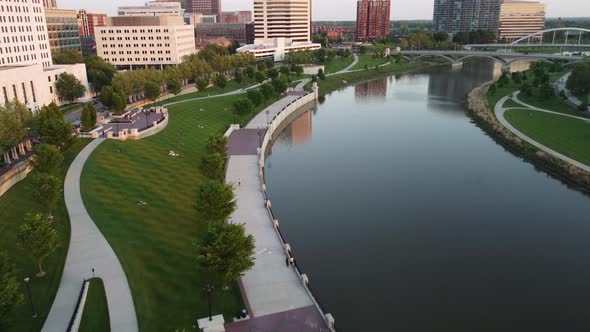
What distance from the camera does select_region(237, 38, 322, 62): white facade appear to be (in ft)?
493

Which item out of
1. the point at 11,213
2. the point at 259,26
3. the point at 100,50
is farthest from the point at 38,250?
the point at 259,26

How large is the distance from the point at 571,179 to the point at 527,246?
1922 centimetres

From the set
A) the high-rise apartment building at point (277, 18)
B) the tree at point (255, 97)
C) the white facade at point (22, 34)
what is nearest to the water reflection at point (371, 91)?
the tree at point (255, 97)

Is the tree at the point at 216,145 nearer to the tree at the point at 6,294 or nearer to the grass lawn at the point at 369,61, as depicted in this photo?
the tree at the point at 6,294

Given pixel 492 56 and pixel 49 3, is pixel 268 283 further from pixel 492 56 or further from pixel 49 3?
pixel 49 3

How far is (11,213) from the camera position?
34.1 meters

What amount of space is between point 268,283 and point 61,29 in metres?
Answer: 123

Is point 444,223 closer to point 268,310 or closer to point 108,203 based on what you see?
point 268,310

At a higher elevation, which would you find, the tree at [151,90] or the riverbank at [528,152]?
the tree at [151,90]

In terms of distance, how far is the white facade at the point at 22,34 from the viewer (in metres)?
77.6

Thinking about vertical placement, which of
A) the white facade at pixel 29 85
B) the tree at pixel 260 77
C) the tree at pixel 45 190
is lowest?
the tree at pixel 45 190

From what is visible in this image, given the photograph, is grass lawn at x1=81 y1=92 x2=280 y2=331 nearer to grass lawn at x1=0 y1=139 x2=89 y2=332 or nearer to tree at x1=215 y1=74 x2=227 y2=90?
grass lawn at x1=0 y1=139 x2=89 y2=332

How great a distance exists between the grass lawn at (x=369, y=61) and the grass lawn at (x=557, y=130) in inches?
3103

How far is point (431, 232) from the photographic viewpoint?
37.8 metres
